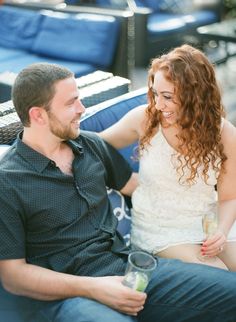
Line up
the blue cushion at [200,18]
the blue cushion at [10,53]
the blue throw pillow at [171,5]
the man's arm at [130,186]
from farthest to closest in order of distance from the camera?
1. the blue throw pillow at [171,5]
2. the blue cushion at [200,18]
3. the blue cushion at [10,53]
4. the man's arm at [130,186]

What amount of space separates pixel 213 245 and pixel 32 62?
124 inches

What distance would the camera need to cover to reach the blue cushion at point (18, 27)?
184 inches

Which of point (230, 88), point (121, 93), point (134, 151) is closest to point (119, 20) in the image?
point (230, 88)

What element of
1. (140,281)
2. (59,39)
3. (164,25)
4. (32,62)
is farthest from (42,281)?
(164,25)

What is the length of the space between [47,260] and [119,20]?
10.3 ft

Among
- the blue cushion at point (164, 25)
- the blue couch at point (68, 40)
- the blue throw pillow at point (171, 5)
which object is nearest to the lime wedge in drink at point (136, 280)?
the blue couch at point (68, 40)

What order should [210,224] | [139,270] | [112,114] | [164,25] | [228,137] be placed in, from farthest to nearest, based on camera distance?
[164,25] → [112,114] → [228,137] → [210,224] → [139,270]

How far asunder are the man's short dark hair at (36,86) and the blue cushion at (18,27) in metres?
3.29

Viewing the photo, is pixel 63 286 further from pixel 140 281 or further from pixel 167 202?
pixel 167 202

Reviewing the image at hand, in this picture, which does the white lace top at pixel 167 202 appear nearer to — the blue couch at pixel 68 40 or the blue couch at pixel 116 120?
the blue couch at pixel 116 120

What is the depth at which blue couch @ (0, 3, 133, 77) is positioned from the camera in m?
4.23

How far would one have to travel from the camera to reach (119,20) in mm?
4258

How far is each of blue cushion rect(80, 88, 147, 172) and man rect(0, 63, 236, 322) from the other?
37 cm

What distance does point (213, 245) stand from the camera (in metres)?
1.66
